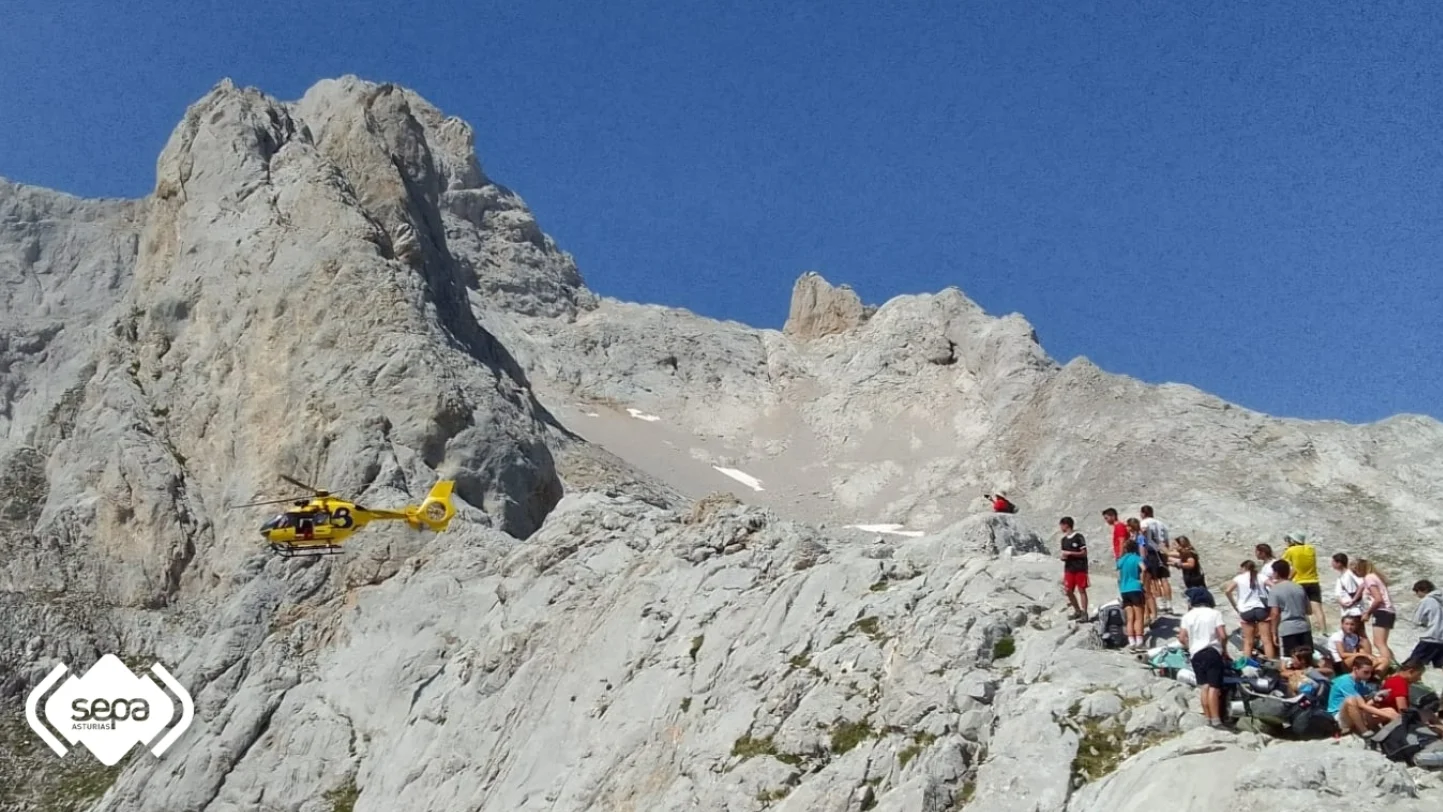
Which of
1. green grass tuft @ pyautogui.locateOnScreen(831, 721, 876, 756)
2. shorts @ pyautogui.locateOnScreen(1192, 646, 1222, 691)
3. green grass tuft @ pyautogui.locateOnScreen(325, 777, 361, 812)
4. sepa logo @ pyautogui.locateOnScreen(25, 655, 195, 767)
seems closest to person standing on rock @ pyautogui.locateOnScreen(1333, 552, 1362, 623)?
shorts @ pyautogui.locateOnScreen(1192, 646, 1222, 691)

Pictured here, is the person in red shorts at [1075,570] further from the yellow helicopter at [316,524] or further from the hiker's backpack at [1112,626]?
the yellow helicopter at [316,524]

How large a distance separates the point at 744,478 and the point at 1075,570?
63008 mm

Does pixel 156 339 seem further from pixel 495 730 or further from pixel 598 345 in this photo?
pixel 598 345

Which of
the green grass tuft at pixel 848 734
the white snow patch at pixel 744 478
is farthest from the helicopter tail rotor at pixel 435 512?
the white snow patch at pixel 744 478

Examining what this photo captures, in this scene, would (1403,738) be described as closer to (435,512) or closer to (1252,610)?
(1252,610)

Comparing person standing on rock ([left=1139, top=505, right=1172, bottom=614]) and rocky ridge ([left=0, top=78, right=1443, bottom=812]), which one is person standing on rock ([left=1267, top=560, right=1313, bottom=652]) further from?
person standing on rock ([left=1139, top=505, right=1172, bottom=614])

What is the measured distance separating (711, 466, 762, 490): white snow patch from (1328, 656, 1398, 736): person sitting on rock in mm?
65852

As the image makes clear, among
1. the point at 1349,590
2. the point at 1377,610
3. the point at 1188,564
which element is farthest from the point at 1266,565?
the point at 1377,610

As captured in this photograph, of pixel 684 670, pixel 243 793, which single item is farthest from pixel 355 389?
pixel 684 670

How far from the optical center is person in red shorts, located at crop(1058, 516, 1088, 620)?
64.5ft

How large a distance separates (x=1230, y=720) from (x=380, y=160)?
6650cm

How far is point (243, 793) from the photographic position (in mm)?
33531

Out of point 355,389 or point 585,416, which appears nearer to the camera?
point 355,389

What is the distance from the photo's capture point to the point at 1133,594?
18.6m
